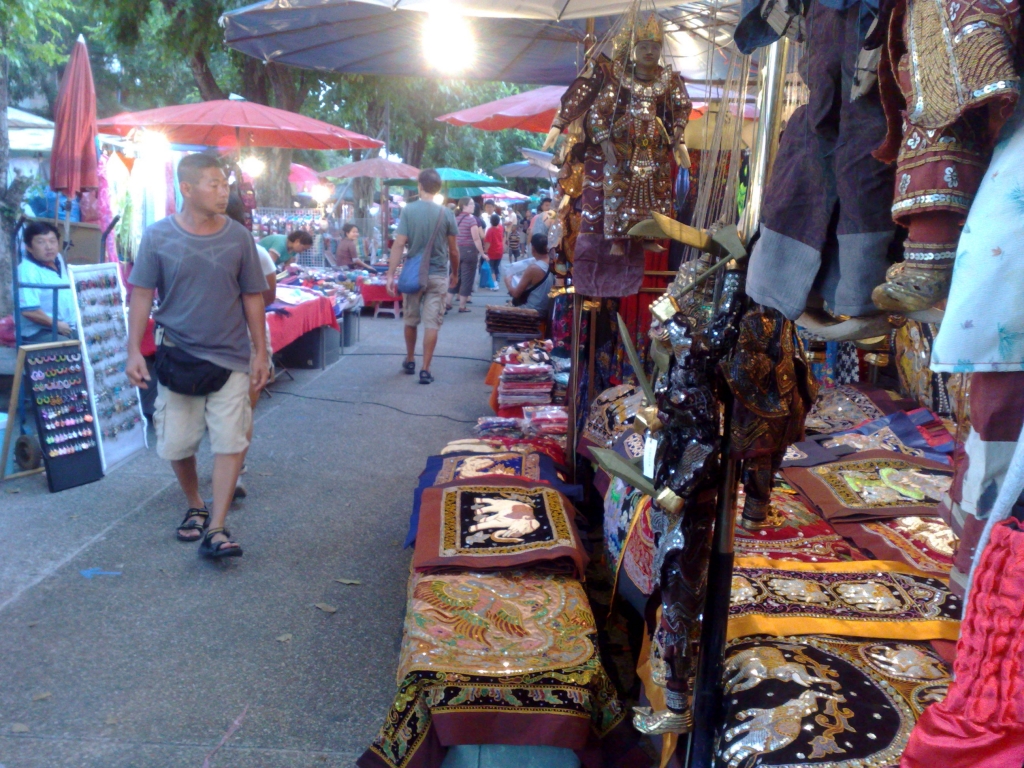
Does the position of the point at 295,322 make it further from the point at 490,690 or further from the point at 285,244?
the point at 490,690

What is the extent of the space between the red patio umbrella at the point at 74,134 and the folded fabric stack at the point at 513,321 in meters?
3.45

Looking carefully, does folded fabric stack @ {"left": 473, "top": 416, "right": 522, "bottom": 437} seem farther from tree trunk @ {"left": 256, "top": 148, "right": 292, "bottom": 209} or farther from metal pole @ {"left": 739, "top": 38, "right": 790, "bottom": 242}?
tree trunk @ {"left": 256, "top": 148, "right": 292, "bottom": 209}

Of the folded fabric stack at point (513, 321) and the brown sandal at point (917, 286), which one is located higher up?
the brown sandal at point (917, 286)

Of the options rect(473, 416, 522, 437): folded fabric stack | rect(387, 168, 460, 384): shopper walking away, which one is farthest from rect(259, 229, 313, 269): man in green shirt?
rect(473, 416, 522, 437): folded fabric stack

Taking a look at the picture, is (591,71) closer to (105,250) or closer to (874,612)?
(874,612)

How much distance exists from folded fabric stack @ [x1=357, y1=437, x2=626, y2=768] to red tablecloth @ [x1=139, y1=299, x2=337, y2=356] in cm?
362

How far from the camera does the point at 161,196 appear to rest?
710 cm

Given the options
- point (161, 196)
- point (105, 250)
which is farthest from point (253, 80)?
point (105, 250)

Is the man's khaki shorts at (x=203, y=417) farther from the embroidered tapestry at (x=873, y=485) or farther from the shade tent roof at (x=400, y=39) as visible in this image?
the embroidered tapestry at (x=873, y=485)

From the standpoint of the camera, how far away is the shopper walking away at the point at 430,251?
7594 millimetres

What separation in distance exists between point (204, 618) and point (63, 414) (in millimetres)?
2084

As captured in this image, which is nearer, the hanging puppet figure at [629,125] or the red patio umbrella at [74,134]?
the hanging puppet figure at [629,125]

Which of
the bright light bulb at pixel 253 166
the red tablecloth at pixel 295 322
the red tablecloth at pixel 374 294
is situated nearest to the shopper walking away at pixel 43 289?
the red tablecloth at pixel 295 322

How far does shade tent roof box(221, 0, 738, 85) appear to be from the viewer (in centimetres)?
462
